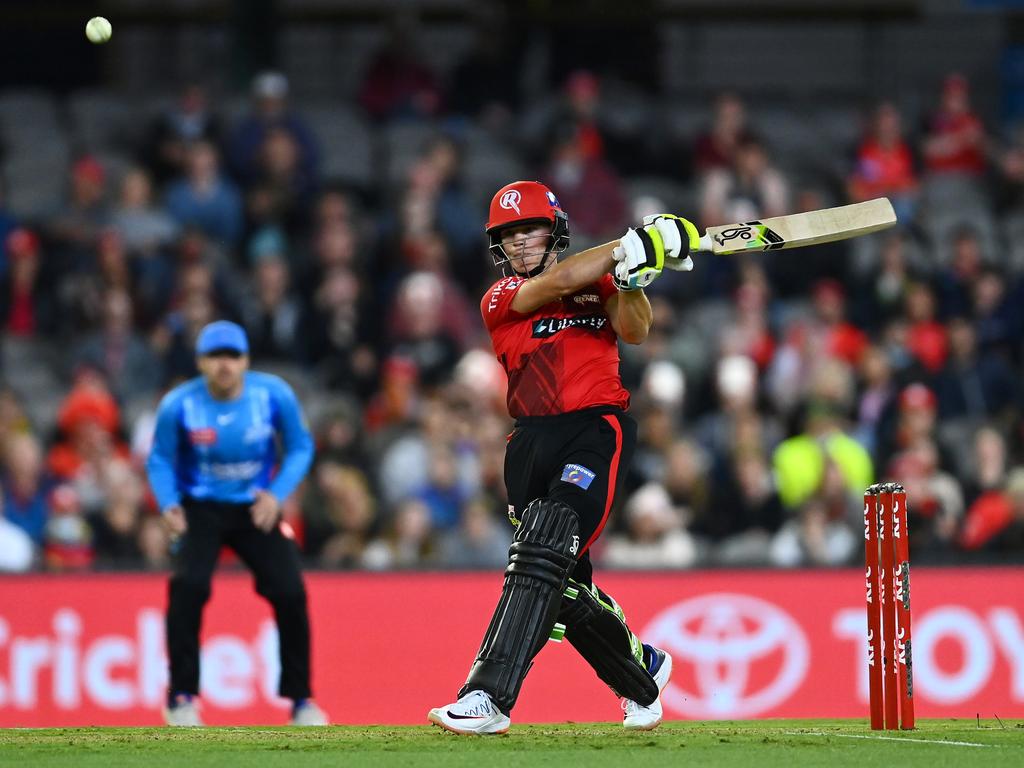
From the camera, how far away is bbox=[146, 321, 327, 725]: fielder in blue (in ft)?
31.7

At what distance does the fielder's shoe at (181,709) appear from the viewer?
9.66m

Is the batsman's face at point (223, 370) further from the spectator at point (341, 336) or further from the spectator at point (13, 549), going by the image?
the spectator at point (341, 336)

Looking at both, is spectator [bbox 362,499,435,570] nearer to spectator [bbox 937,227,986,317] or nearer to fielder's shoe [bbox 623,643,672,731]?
fielder's shoe [bbox 623,643,672,731]

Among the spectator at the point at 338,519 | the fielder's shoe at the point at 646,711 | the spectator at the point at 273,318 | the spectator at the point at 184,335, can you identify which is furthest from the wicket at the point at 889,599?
the spectator at the point at 273,318

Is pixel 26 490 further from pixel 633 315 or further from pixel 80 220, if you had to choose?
pixel 633 315

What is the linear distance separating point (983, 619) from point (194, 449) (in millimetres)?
5342

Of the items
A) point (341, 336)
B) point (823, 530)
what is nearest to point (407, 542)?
point (341, 336)

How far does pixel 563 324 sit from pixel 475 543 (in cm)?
552

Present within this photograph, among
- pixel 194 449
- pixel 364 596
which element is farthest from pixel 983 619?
pixel 194 449

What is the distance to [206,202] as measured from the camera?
15.5 m

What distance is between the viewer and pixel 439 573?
1205cm

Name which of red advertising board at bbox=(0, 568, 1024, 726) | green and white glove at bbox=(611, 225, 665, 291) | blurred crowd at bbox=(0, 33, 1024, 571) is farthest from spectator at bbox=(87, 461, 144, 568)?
green and white glove at bbox=(611, 225, 665, 291)

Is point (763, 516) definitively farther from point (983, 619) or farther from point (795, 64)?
point (795, 64)

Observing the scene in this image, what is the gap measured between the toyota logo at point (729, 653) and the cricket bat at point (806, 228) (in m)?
4.91
